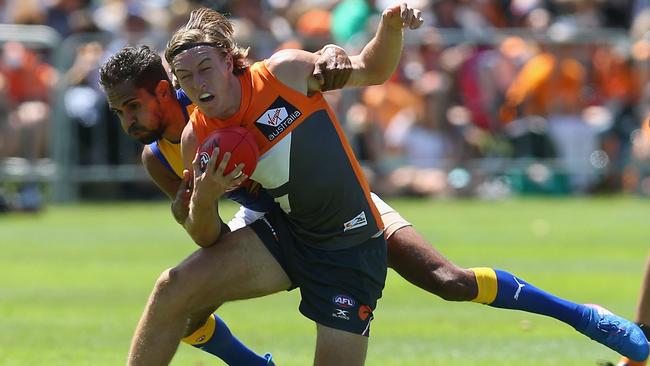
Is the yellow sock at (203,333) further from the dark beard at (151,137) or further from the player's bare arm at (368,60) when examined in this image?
the player's bare arm at (368,60)

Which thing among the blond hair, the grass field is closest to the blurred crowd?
the grass field

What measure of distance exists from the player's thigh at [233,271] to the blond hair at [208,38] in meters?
0.87

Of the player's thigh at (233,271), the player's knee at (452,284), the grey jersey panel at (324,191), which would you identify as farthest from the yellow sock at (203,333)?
the player's knee at (452,284)

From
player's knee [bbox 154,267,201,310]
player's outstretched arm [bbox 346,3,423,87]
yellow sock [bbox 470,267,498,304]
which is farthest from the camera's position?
yellow sock [bbox 470,267,498,304]

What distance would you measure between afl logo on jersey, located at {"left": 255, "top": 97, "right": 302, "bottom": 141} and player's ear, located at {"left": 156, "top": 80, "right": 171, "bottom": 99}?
66 centimetres

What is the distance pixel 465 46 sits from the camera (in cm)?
2069

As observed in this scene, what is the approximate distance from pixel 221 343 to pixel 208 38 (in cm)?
191

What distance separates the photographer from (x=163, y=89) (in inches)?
288

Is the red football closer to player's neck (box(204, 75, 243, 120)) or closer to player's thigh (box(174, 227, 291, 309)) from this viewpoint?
player's neck (box(204, 75, 243, 120))

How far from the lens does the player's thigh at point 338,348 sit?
6969 mm

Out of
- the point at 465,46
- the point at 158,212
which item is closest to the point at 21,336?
the point at 158,212

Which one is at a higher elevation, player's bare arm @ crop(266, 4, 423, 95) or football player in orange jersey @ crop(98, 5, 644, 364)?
player's bare arm @ crop(266, 4, 423, 95)

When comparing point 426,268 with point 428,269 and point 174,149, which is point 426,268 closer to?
point 428,269

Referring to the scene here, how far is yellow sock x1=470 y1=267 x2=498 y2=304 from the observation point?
764cm
